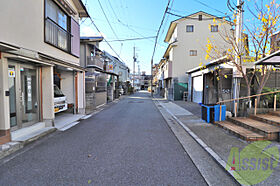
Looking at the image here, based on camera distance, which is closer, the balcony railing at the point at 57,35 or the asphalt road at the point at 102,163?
the asphalt road at the point at 102,163

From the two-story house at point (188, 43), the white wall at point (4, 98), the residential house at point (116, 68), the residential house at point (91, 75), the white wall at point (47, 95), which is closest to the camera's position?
the white wall at point (4, 98)

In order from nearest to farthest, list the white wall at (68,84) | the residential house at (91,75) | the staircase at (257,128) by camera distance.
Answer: the staircase at (257,128) → the white wall at (68,84) → the residential house at (91,75)

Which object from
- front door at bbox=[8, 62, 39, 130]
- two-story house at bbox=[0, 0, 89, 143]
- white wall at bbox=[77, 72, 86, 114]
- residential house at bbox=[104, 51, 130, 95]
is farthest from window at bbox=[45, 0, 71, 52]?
residential house at bbox=[104, 51, 130, 95]

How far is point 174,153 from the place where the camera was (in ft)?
12.3

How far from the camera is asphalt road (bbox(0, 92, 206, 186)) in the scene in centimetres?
262

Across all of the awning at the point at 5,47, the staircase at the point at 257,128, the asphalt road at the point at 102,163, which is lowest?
the asphalt road at the point at 102,163

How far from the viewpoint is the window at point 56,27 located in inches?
239

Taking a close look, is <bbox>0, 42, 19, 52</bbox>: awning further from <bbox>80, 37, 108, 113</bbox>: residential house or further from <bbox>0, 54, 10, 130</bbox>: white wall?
<bbox>80, 37, 108, 113</bbox>: residential house

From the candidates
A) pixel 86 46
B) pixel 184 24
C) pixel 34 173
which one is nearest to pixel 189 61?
pixel 184 24

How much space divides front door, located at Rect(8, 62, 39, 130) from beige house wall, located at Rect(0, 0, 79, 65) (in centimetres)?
76

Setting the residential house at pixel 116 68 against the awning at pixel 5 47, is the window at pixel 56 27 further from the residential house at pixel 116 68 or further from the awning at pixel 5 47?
the residential house at pixel 116 68

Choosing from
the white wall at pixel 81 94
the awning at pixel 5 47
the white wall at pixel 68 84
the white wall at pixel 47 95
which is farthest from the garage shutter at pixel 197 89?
the awning at pixel 5 47

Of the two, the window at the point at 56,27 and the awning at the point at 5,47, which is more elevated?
the window at the point at 56,27

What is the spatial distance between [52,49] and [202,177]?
7023 mm
